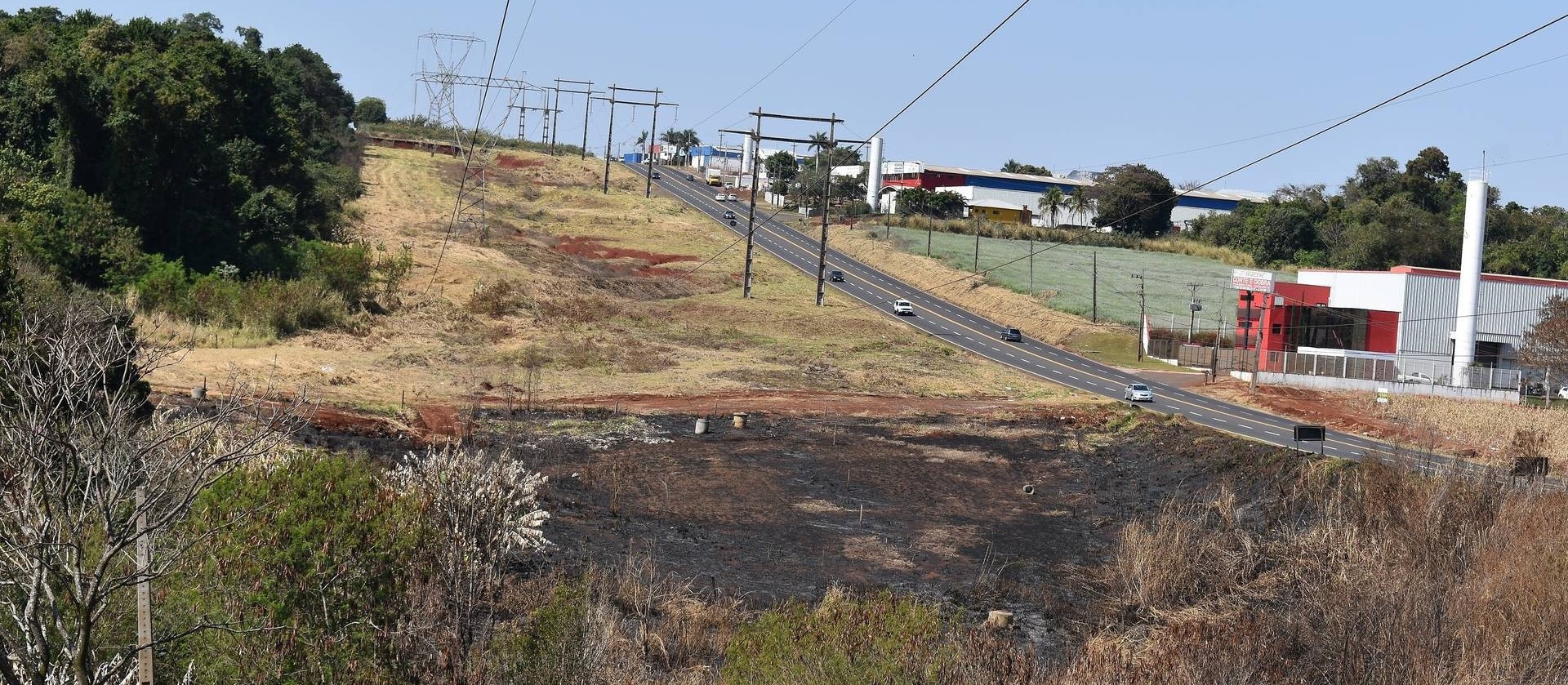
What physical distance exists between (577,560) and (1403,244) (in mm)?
119622

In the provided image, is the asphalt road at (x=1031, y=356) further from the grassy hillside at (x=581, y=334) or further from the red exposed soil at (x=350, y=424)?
the red exposed soil at (x=350, y=424)

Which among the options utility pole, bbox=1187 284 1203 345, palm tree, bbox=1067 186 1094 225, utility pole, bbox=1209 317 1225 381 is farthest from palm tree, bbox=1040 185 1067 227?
utility pole, bbox=1209 317 1225 381

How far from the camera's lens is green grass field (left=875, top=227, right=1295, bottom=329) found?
336 feet

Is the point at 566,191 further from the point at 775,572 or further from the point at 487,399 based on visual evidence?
the point at 775,572

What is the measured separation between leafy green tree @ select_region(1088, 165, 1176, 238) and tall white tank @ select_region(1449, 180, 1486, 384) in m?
71.7

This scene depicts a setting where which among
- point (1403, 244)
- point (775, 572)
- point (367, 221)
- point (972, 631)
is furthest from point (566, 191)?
point (972, 631)

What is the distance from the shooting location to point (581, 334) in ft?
231

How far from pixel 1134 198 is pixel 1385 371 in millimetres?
79657

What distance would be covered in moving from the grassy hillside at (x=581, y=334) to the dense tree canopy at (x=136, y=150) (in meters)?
7.54

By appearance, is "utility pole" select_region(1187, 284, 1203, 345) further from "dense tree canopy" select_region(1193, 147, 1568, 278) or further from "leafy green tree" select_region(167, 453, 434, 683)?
"leafy green tree" select_region(167, 453, 434, 683)

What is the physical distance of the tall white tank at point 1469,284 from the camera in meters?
77.4

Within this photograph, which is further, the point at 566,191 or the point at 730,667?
the point at 566,191

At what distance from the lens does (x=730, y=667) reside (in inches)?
708

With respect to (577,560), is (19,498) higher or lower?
higher
